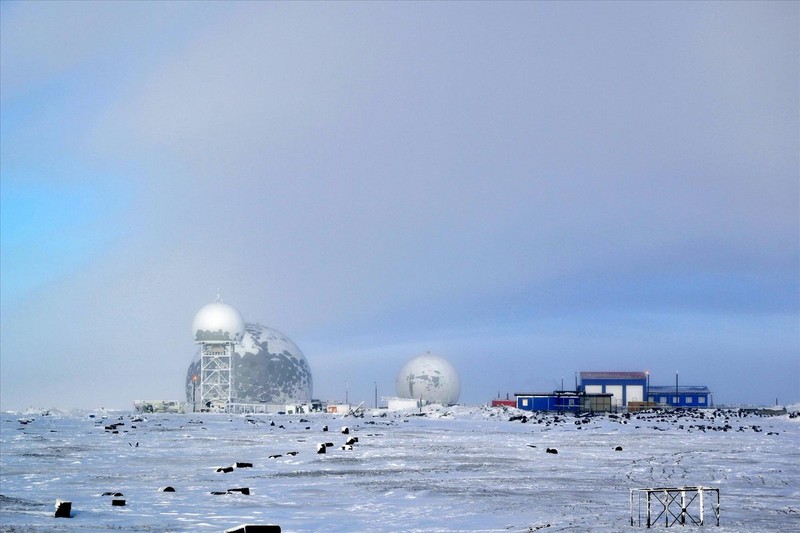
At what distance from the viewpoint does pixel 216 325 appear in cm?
12888

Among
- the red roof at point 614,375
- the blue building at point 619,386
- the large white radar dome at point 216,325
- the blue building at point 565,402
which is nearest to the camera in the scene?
Result: the blue building at point 565,402

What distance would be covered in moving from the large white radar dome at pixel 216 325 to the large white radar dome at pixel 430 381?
2706cm

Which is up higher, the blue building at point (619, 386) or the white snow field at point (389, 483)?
the white snow field at point (389, 483)

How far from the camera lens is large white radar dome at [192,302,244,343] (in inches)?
5074

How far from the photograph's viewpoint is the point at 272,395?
447 feet

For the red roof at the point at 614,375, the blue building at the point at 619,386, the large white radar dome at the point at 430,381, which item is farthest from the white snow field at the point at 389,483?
the red roof at the point at 614,375

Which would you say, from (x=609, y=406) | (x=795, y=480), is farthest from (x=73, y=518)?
(x=609, y=406)

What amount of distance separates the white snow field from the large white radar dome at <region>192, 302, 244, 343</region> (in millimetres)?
79059

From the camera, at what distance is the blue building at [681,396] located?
495ft

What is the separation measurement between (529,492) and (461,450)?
16997 mm

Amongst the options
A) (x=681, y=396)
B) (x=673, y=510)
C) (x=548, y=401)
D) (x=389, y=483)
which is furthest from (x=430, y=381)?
(x=673, y=510)

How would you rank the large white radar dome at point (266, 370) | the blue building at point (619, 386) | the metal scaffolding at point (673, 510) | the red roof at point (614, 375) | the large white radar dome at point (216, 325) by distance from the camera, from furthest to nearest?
1. the red roof at point (614, 375)
2. the blue building at point (619, 386)
3. the large white radar dome at point (266, 370)
4. the large white radar dome at point (216, 325)
5. the metal scaffolding at point (673, 510)

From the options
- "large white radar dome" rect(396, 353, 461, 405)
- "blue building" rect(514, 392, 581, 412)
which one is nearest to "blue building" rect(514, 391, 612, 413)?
"blue building" rect(514, 392, 581, 412)

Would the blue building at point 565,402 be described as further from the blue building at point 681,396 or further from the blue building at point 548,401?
the blue building at point 681,396
